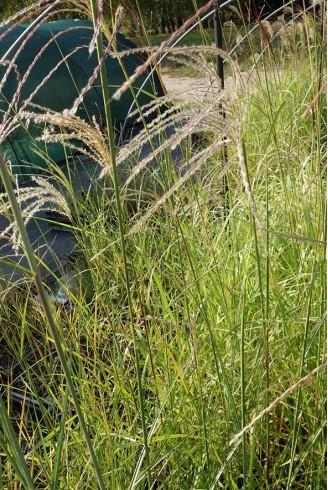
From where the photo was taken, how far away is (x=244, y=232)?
7.43 ft

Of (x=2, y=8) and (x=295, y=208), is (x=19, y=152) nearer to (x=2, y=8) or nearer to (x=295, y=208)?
(x=295, y=208)

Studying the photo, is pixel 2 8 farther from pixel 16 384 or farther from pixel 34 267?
pixel 34 267

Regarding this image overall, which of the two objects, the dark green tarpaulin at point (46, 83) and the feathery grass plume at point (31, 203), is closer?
the feathery grass plume at point (31, 203)

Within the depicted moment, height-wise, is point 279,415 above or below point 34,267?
below

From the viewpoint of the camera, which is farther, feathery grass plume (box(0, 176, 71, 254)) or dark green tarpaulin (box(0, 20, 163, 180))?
dark green tarpaulin (box(0, 20, 163, 180))

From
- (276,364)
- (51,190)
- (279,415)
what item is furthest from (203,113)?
(279,415)

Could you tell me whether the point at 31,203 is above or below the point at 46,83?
above

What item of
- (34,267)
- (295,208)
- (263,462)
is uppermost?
(34,267)

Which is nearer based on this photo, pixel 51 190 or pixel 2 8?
pixel 51 190

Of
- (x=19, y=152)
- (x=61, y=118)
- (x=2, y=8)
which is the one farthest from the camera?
(x=2, y=8)

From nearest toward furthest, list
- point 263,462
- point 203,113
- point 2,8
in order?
1. point 203,113
2. point 263,462
3. point 2,8

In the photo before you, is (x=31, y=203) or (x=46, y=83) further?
(x=46, y=83)

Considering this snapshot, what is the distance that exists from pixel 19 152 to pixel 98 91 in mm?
1265

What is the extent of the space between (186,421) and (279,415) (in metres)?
0.36
